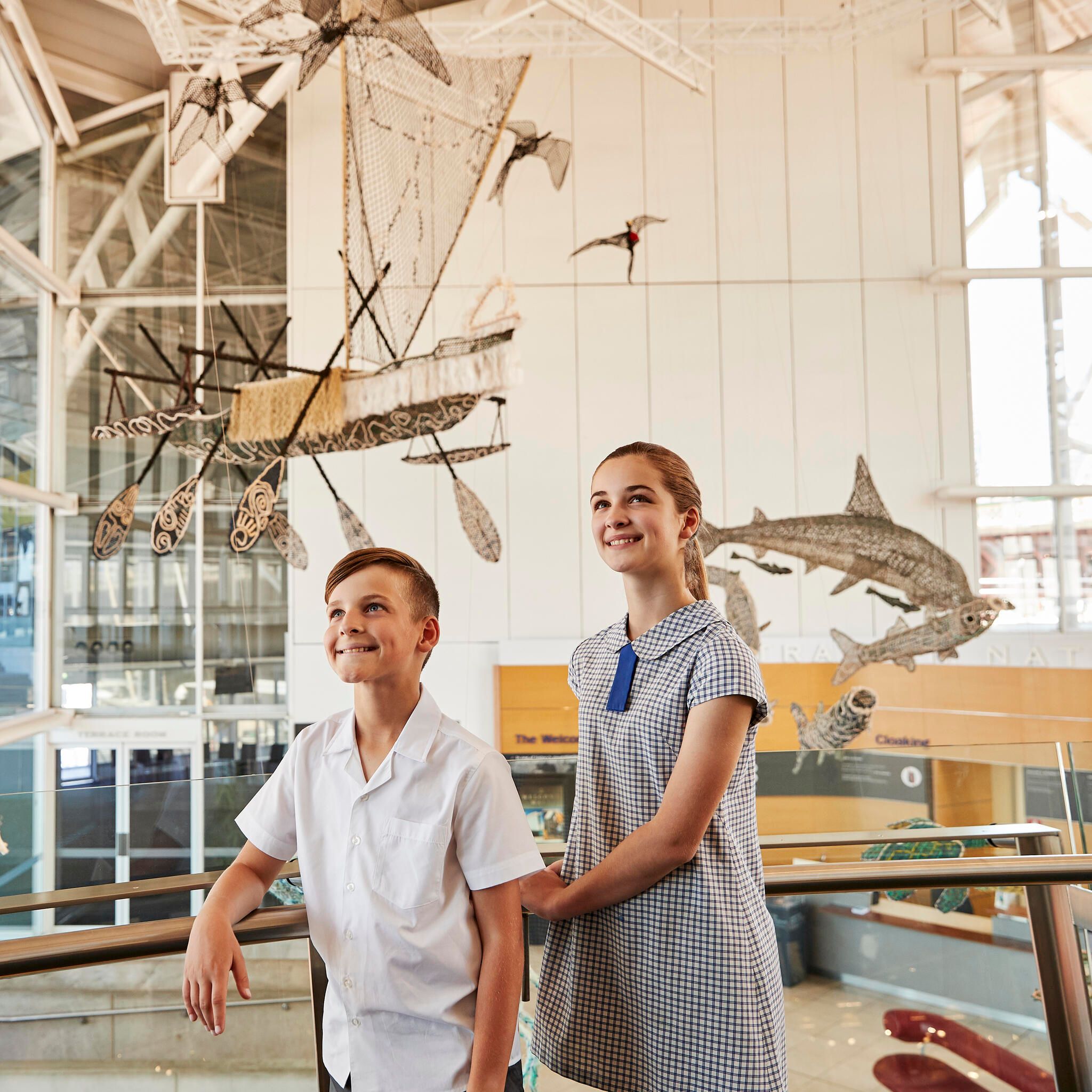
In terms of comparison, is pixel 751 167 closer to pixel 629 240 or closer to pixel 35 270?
pixel 629 240

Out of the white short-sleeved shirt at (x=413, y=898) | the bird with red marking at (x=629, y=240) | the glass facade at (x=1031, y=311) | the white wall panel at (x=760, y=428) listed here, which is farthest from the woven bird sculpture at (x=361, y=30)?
the white short-sleeved shirt at (x=413, y=898)

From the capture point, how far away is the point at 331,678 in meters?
5.98

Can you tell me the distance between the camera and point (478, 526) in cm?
598

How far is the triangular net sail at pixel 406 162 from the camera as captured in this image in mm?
5359

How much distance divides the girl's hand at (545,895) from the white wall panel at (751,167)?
552 centimetres

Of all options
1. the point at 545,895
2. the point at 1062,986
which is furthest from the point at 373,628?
the point at 1062,986

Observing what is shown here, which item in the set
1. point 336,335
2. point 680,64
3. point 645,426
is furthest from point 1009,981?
point 680,64

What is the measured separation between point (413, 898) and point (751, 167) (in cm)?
605

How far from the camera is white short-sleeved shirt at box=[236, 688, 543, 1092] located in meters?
1.08

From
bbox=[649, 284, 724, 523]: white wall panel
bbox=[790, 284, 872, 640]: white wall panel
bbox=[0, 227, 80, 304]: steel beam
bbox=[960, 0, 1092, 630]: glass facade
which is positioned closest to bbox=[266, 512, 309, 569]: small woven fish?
bbox=[0, 227, 80, 304]: steel beam

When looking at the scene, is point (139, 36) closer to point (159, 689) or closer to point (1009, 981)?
point (159, 689)

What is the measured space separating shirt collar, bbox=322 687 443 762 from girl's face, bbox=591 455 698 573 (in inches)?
11.3

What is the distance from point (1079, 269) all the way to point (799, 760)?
18.0 feet

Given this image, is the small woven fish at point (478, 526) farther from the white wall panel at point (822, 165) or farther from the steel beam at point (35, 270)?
the steel beam at point (35, 270)
